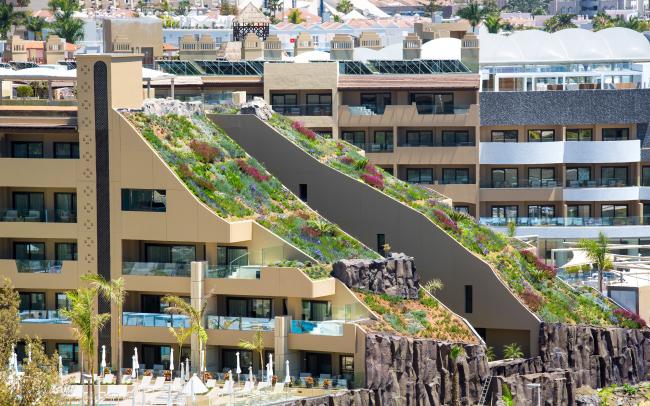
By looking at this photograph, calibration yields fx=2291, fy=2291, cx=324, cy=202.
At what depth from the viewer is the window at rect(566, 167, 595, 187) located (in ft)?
490

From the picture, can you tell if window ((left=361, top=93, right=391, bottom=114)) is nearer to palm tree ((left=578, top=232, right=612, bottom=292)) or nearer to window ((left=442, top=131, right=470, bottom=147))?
window ((left=442, top=131, right=470, bottom=147))

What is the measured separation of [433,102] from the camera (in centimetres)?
14162

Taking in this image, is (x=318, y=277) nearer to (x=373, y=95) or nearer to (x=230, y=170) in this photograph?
(x=230, y=170)

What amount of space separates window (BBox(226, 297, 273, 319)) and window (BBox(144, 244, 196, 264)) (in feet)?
9.14

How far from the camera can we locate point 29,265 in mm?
109312

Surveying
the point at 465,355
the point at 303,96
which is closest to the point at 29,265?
the point at 465,355

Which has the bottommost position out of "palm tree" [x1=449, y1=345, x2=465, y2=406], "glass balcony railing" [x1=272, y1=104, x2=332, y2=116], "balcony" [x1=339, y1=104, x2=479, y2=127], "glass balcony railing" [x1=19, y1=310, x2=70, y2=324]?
"palm tree" [x1=449, y1=345, x2=465, y2=406]

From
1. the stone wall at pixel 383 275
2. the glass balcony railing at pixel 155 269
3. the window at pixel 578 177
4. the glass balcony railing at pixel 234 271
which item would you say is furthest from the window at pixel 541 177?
the glass balcony railing at pixel 155 269

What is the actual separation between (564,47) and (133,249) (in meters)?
68.1

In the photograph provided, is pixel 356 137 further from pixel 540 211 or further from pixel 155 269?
pixel 155 269

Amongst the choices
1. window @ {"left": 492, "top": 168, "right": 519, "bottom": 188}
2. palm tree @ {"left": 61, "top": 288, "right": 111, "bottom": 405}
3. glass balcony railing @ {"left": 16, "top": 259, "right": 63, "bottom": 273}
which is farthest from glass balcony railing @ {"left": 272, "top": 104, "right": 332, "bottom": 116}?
palm tree @ {"left": 61, "top": 288, "right": 111, "bottom": 405}

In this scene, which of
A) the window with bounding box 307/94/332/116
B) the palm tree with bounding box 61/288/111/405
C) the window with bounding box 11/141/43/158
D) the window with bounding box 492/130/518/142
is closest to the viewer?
the palm tree with bounding box 61/288/111/405

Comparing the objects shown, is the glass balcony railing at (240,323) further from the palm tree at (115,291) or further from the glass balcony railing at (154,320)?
the palm tree at (115,291)

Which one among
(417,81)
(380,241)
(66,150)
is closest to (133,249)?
(66,150)
